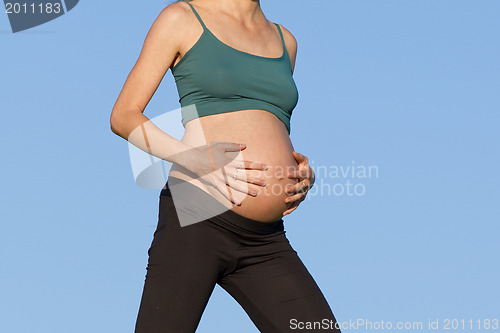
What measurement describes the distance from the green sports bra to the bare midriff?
47 millimetres

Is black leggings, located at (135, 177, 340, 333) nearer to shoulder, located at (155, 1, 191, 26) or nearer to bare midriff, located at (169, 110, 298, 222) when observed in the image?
bare midriff, located at (169, 110, 298, 222)

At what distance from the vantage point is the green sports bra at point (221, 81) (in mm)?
3291

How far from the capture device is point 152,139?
3.13 m

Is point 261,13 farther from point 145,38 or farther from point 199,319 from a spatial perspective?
point 199,319

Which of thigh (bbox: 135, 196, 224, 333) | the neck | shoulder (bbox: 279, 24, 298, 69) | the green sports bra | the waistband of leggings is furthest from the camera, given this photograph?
shoulder (bbox: 279, 24, 298, 69)

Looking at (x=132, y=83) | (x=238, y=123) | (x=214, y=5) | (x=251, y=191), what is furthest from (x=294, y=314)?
(x=214, y=5)

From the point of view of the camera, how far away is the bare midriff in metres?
3.23

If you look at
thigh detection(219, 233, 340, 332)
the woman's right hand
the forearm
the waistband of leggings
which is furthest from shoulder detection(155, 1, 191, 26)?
thigh detection(219, 233, 340, 332)

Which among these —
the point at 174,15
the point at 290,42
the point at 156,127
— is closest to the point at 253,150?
the point at 156,127

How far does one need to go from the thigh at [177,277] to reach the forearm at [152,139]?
24 cm

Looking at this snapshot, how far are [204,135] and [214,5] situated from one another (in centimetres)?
75

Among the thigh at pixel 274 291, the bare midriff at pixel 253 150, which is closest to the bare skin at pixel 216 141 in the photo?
the bare midriff at pixel 253 150

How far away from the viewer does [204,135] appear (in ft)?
10.7

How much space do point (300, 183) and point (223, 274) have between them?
59cm
